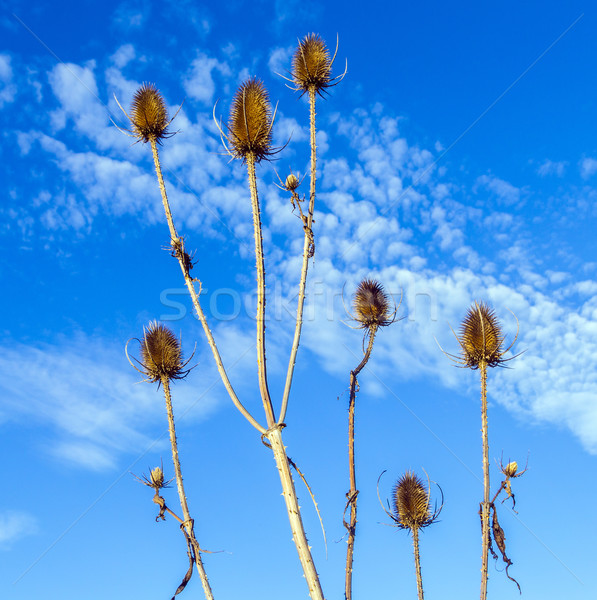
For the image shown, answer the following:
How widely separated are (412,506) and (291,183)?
9.28m

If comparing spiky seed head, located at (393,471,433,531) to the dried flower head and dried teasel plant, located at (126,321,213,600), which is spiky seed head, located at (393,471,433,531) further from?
dried teasel plant, located at (126,321,213,600)

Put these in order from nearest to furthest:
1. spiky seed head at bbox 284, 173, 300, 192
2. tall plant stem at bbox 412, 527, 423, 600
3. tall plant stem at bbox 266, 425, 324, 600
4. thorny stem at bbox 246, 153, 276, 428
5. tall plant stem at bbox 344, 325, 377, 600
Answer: tall plant stem at bbox 266, 425, 324, 600, thorny stem at bbox 246, 153, 276, 428, spiky seed head at bbox 284, 173, 300, 192, tall plant stem at bbox 344, 325, 377, 600, tall plant stem at bbox 412, 527, 423, 600

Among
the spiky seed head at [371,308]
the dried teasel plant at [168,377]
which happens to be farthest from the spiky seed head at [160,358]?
the spiky seed head at [371,308]

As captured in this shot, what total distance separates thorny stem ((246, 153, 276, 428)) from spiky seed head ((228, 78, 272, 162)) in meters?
0.40

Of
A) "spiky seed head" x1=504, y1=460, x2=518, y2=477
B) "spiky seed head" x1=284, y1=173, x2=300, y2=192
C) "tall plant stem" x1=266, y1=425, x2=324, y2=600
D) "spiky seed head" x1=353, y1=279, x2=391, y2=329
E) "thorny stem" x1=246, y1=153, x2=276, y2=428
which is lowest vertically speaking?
"tall plant stem" x1=266, y1=425, x2=324, y2=600

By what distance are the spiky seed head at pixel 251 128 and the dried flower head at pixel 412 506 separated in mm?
9659

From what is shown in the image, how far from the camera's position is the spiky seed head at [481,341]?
13.3 metres

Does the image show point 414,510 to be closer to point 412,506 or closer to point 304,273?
point 412,506

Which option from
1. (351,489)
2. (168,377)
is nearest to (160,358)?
(168,377)

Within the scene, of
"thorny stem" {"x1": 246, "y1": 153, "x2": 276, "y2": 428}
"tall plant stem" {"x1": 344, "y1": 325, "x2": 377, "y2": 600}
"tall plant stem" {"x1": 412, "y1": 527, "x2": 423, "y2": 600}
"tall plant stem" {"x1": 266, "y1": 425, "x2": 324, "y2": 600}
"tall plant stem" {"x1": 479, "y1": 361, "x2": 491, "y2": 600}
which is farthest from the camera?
"tall plant stem" {"x1": 412, "y1": 527, "x2": 423, "y2": 600}

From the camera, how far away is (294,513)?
753 cm

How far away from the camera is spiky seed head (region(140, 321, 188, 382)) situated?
1419 cm

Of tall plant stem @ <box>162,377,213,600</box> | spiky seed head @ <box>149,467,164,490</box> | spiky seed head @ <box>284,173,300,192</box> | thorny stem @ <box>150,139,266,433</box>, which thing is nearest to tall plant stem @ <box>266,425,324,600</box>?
thorny stem @ <box>150,139,266,433</box>

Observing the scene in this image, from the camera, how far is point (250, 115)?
1023 cm
